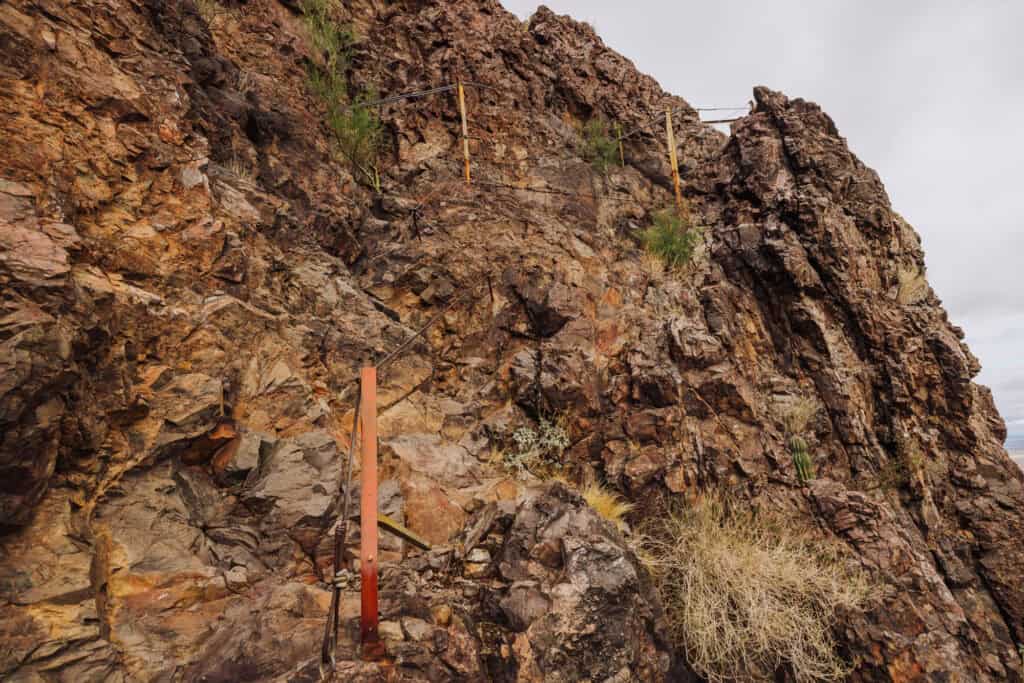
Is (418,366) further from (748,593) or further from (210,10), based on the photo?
(210,10)

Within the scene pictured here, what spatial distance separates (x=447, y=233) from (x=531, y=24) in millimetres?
6997

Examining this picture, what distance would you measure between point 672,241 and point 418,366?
4.90 m

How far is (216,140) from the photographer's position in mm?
5059

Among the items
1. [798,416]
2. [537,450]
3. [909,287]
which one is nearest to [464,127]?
[537,450]

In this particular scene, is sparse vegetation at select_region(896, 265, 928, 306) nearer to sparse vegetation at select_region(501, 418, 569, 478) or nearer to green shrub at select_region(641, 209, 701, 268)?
green shrub at select_region(641, 209, 701, 268)

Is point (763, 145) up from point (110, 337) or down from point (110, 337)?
up

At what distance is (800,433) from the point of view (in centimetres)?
568

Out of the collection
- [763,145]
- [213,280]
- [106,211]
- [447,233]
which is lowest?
[213,280]

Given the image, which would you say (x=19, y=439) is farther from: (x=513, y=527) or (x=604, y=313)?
(x=604, y=313)

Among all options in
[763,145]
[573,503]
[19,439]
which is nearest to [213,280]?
[19,439]

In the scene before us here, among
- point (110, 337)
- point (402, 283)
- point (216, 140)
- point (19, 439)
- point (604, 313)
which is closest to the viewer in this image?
point (19, 439)

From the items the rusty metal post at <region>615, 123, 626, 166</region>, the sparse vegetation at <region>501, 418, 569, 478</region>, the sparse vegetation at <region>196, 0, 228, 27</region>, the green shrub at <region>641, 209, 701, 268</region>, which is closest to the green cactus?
the sparse vegetation at <region>501, 418, 569, 478</region>

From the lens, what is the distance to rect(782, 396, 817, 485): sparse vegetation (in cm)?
526

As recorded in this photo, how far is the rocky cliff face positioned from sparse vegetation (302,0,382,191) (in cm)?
35
